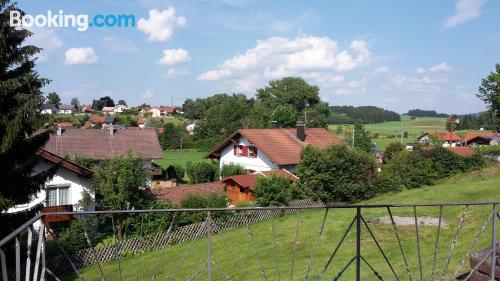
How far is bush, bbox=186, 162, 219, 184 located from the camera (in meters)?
35.7

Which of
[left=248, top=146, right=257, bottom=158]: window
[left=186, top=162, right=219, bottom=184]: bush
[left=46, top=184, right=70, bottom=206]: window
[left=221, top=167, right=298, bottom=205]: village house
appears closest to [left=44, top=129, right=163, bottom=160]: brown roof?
[left=186, top=162, right=219, bottom=184]: bush

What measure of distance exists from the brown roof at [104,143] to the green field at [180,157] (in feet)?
51.3

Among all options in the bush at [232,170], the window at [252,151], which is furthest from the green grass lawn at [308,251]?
the bush at [232,170]

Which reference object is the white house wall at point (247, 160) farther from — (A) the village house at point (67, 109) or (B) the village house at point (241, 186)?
(A) the village house at point (67, 109)

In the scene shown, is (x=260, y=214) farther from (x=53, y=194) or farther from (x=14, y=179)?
(x=14, y=179)

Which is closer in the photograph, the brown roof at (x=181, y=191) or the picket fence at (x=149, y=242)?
the picket fence at (x=149, y=242)

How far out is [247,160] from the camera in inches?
1298

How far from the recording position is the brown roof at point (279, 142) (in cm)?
3019

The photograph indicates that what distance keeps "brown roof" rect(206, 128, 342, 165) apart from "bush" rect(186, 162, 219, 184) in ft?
4.12

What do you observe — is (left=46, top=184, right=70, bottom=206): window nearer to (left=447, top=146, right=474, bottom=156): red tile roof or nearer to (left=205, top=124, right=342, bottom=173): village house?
(left=205, top=124, right=342, bottom=173): village house

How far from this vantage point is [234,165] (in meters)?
33.5

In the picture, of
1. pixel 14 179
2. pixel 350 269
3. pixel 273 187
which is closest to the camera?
pixel 350 269

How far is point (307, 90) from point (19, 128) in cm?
5503

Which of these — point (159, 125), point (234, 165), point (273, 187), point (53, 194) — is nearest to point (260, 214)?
point (273, 187)
